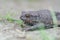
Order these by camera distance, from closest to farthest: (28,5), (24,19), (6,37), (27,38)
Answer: (27,38) < (6,37) < (24,19) < (28,5)

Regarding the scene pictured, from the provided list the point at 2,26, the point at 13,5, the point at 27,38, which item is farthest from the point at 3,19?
the point at 13,5

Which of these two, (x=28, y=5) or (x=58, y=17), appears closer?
(x=58, y=17)

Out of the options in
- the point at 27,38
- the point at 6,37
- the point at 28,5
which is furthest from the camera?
the point at 28,5

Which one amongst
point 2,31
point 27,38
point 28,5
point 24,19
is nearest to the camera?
point 27,38

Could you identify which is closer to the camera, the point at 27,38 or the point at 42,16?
the point at 27,38

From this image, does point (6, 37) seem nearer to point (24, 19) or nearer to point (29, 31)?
point (29, 31)

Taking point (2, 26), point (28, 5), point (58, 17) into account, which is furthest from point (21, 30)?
point (28, 5)

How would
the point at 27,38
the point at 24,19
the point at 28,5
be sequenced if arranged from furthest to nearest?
1. the point at 28,5
2. the point at 24,19
3. the point at 27,38

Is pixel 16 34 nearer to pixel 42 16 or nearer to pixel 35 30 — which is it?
pixel 35 30

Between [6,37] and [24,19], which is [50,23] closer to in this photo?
[24,19]
